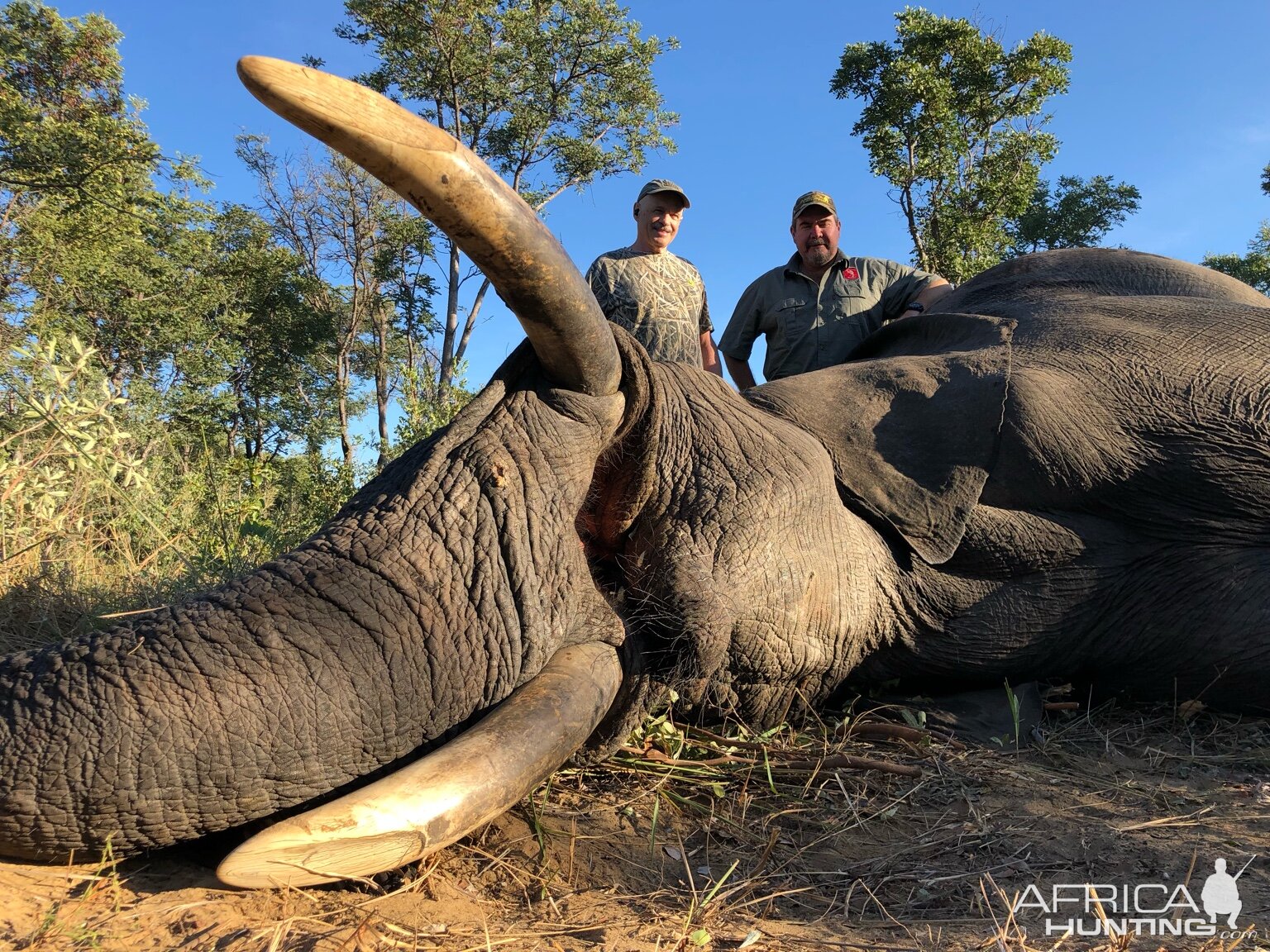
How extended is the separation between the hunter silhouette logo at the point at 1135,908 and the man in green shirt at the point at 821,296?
13.2ft

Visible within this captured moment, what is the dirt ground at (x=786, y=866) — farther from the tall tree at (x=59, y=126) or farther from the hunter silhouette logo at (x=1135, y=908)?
the tall tree at (x=59, y=126)

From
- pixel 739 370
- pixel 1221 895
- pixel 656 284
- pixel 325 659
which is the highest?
pixel 656 284

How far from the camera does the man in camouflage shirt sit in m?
5.59

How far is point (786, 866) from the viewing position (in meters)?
2.06

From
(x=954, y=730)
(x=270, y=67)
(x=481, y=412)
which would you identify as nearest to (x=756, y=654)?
(x=954, y=730)

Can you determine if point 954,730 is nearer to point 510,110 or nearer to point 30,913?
point 30,913

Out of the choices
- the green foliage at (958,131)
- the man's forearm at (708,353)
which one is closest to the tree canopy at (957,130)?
the green foliage at (958,131)

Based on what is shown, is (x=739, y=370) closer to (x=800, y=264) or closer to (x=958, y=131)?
(x=800, y=264)

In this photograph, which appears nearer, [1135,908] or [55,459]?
[1135,908]

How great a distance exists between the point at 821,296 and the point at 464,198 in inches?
175

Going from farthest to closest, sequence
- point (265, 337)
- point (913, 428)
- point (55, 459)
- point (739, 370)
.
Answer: point (265, 337) < point (739, 370) < point (55, 459) < point (913, 428)

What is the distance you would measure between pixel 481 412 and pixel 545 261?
0.47 m

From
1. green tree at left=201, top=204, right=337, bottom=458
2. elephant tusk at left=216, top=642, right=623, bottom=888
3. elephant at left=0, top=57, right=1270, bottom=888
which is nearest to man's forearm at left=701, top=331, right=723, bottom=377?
elephant at left=0, top=57, right=1270, bottom=888

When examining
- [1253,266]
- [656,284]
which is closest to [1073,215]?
[1253,266]
